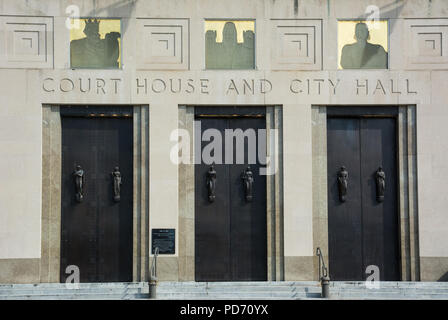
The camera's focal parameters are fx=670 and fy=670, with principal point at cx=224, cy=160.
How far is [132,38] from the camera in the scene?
2186cm

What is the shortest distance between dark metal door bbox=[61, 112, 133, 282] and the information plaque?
89 cm

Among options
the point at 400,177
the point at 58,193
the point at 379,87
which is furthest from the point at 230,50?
the point at 58,193

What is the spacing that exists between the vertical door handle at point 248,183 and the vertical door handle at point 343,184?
2886 millimetres

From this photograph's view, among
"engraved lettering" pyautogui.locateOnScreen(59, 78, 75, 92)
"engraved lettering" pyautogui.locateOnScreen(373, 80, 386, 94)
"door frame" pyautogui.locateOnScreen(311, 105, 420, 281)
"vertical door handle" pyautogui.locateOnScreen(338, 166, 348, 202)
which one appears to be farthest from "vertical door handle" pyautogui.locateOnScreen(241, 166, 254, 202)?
"engraved lettering" pyautogui.locateOnScreen(59, 78, 75, 92)

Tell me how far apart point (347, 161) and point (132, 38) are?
26.8 feet

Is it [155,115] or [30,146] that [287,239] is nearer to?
[155,115]

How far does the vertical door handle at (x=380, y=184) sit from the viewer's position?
21953 mm

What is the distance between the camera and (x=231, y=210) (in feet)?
72.1

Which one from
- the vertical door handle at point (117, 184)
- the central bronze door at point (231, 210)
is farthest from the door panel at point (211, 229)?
the vertical door handle at point (117, 184)

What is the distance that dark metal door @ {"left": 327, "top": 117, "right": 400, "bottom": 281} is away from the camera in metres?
22.0

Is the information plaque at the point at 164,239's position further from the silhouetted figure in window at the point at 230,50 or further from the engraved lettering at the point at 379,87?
the engraved lettering at the point at 379,87

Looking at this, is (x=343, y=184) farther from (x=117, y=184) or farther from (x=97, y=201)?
(x=97, y=201)

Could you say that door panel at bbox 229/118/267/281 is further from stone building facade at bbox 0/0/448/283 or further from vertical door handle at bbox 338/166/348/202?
vertical door handle at bbox 338/166/348/202

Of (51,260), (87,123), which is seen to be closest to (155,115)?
(87,123)
